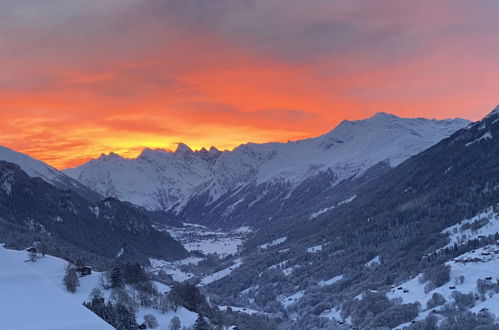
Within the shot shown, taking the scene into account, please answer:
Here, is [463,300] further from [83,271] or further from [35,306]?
[35,306]

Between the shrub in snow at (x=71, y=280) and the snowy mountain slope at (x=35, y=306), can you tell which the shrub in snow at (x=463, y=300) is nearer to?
the shrub in snow at (x=71, y=280)

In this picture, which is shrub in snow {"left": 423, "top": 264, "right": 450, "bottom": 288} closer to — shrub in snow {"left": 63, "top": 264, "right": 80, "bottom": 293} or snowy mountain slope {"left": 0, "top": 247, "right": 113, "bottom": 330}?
shrub in snow {"left": 63, "top": 264, "right": 80, "bottom": 293}

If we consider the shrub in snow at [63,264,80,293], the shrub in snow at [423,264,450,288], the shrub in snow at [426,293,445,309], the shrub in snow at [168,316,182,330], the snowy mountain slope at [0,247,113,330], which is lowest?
the shrub in snow at [426,293,445,309]

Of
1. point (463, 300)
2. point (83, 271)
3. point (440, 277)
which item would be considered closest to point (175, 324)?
point (83, 271)

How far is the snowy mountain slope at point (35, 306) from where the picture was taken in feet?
251

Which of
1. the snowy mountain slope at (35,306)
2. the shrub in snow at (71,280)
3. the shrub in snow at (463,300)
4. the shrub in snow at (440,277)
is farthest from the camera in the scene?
the shrub in snow at (440,277)

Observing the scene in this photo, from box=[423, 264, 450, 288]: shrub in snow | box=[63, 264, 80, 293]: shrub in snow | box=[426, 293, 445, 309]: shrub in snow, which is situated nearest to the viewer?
box=[63, 264, 80, 293]: shrub in snow

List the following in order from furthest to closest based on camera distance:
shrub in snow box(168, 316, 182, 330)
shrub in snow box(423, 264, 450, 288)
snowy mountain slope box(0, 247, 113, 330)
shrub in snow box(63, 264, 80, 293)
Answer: shrub in snow box(423, 264, 450, 288)
shrub in snow box(63, 264, 80, 293)
shrub in snow box(168, 316, 182, 330)
snowy mountain slope box(0, 247, 113, 330)

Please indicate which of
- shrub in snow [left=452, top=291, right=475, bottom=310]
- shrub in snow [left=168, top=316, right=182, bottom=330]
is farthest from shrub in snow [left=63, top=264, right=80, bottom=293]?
shrub in snow [left=452, top=291, right=475, bottom=310]

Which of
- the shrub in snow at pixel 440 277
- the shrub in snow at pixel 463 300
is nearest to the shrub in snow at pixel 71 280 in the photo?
the shrub in snow at pixel 463 300

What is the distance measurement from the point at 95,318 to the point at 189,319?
176ft

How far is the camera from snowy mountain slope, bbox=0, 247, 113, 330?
76.5 metres

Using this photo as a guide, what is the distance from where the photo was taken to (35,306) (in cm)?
8381

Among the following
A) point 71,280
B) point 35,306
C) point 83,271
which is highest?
point 35,306
